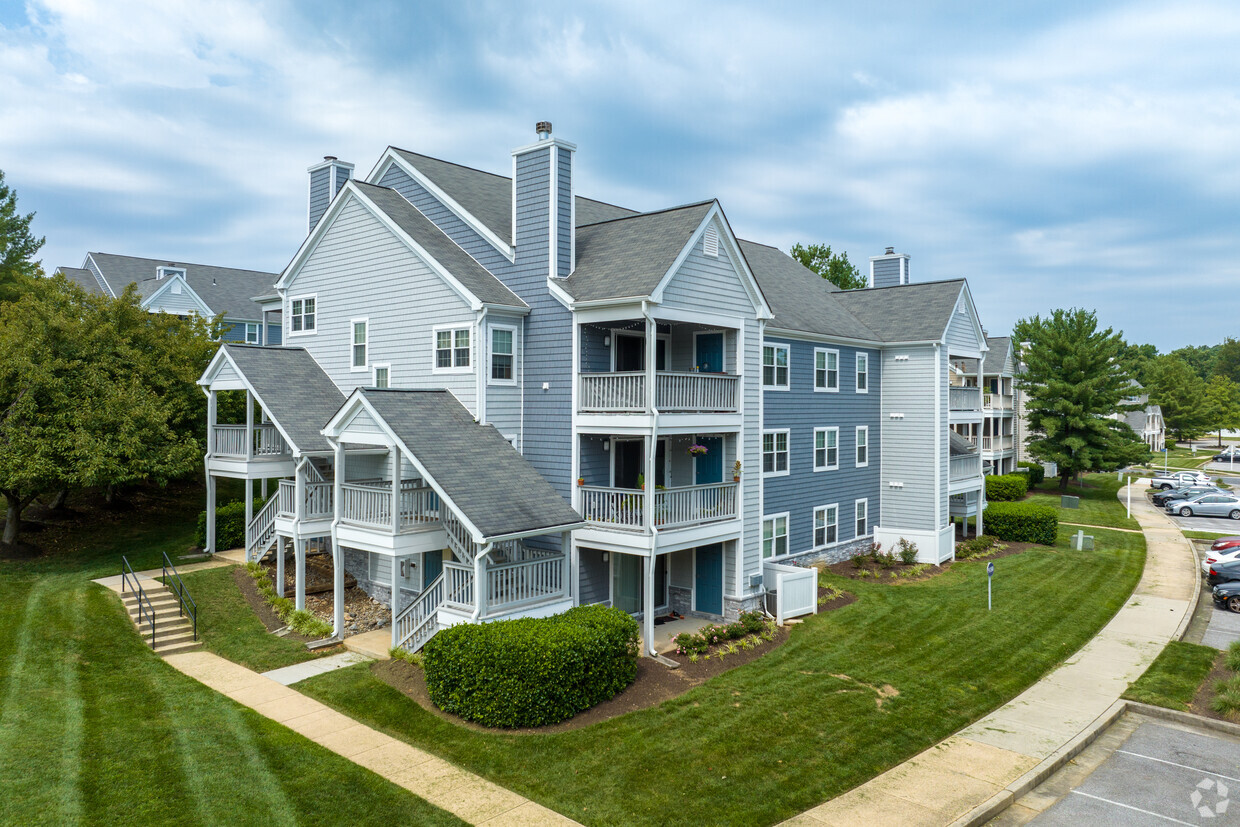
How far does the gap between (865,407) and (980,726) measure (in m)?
15.7

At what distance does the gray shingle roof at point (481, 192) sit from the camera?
67.7 ft

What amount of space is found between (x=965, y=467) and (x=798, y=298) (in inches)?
397

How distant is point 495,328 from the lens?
18.8 metres

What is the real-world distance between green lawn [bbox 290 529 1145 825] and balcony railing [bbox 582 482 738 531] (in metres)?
3.60

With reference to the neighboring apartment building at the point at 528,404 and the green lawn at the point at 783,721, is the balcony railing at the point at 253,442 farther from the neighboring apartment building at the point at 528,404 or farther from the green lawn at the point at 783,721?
the green lawn at the point at 783,721

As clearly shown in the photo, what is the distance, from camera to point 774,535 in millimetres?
23328

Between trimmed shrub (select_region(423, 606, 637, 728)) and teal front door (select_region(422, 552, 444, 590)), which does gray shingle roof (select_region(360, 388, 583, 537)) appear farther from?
teal front door (select_region(422, 552, 444, 590))

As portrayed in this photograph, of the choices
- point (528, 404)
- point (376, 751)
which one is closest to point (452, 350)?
point (528, 404)

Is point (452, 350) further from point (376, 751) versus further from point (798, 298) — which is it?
point (798, 298)

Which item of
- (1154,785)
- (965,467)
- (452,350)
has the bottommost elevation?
(1154,785)

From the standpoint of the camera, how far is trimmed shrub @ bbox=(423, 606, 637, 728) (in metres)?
12.9

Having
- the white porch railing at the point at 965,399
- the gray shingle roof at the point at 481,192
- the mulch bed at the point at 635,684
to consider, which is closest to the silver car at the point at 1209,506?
the white porch railing at the point at 965,399

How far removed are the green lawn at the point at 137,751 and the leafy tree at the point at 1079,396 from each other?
1889 inches

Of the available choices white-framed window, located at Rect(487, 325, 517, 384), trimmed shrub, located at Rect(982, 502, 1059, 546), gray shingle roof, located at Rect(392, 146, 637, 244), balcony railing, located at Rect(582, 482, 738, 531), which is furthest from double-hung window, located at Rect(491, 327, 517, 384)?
trimmed shrub, located at Rect(982, 502, 1059, 546)
